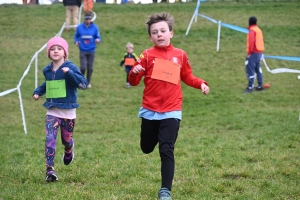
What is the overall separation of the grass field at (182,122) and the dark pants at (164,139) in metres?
0.35

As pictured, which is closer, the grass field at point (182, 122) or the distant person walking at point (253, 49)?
the grass field at point (182, 122)

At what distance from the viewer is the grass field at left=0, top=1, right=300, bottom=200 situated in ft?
20.2

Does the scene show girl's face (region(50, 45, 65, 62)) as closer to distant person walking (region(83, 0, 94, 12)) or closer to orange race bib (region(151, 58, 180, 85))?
orange race bib (region(151, 58, 180, 85))

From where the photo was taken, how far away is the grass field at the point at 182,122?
6.16m

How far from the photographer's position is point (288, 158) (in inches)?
301

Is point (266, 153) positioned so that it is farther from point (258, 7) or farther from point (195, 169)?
point (258, 7)

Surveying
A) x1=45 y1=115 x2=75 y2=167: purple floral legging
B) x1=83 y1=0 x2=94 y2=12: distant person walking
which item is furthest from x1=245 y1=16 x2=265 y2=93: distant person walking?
x1=83 y1=0 x2=94 y2=12: distant person walking

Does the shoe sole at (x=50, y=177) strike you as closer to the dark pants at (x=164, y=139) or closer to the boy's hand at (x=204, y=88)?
the dark pants at (x=164, y=139)

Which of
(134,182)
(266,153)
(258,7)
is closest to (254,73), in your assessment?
(266,153)

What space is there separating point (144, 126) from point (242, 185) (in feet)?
4.49

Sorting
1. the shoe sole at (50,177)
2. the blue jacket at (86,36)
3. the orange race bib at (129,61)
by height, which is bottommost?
the orange race bib at (129,61)

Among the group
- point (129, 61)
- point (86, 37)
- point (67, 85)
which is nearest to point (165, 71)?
point (67, 85)

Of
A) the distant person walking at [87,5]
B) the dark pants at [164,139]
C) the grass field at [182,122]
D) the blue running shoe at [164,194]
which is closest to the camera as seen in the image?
the blue running shoe at [164,194]

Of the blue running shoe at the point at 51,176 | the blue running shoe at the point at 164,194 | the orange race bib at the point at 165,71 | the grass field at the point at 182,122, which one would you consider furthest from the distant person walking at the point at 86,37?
the blue running shoe at the point at 164,194
